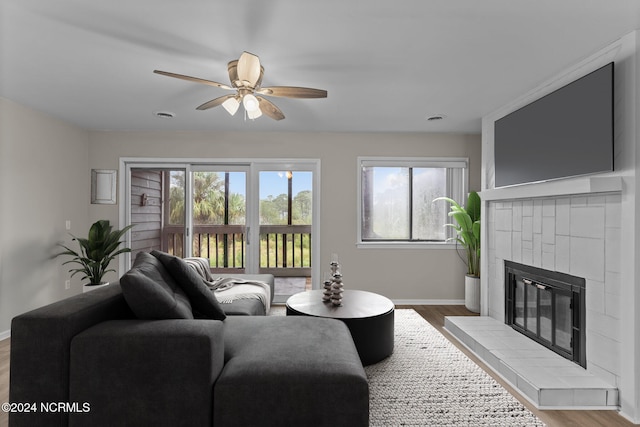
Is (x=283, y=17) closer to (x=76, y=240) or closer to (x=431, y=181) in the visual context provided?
(x=431, y=181)

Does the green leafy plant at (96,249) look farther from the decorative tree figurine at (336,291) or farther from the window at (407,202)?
the window at (407,202)

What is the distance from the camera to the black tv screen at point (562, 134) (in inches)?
92.5

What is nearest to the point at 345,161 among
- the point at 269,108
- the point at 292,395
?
Answer: the point at 269,108

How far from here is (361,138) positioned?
188 inches

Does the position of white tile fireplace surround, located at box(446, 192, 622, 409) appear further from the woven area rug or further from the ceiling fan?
the ceiling fan

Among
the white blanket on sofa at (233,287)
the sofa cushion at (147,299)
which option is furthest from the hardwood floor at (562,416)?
the white blanket on sofa at (233,287)

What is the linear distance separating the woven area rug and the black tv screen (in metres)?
1.72

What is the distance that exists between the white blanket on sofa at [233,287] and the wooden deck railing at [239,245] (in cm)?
90

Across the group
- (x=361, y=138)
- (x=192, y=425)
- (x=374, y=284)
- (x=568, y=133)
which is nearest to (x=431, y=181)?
(x=361, y=138)

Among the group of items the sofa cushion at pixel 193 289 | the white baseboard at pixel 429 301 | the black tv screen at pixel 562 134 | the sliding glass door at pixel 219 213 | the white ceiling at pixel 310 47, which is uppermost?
the white ceiling at pixel 310 47

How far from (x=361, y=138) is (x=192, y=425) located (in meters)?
3.96

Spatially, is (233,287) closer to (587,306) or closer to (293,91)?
(293,91)

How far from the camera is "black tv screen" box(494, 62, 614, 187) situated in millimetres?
2349

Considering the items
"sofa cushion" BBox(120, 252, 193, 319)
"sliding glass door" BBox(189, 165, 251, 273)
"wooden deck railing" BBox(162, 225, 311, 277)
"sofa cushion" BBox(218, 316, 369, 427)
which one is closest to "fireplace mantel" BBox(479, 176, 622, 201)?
"sofa cushion" BBox(218, 316, 369, 427)
